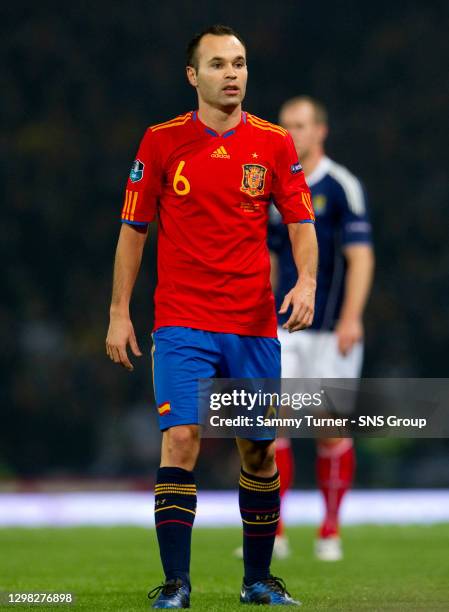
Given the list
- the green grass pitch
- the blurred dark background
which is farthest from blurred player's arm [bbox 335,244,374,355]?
the blurred dark background

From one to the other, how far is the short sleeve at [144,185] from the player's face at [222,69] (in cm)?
26

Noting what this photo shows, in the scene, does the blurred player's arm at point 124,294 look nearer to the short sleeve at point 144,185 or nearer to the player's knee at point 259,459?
the short sleeve at point 144,185

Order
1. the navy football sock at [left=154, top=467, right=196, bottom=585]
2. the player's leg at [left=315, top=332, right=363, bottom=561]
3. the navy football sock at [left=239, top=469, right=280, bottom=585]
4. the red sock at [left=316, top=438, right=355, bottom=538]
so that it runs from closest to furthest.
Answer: the navy football sock at [left=154, top=467, right=196, bottom=585], the navy football sock at [left=239, top=469, right=280, bottom=585], the player's leg at [left=315, top=332, right=363, bottom=561], the red sock at [left=316, top=438, right=355, bottom=538]

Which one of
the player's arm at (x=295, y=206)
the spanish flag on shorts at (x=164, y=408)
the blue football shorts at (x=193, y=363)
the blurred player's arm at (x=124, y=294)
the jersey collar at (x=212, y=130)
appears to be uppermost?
the jersey collar at (x=212, y=130)

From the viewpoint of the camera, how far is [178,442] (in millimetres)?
4184

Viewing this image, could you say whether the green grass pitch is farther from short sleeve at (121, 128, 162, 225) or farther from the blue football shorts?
short sleeve at (121, 128, 162, 225)

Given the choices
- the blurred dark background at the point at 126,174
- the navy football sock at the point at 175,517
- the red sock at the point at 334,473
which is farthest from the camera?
the blurred dark background at the point at 126,174

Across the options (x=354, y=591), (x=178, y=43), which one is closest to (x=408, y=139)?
(x=178, y=43)

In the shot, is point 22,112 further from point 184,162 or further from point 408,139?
point 184,162

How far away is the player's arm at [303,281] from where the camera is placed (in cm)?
422

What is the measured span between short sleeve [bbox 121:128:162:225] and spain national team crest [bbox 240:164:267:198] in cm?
29

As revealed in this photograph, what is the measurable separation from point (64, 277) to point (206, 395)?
9.22 m

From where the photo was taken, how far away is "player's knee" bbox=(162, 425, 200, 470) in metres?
4.18

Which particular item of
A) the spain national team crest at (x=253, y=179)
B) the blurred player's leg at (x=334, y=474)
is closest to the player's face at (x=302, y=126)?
the blurred player's leg at (x=334, y=474)
